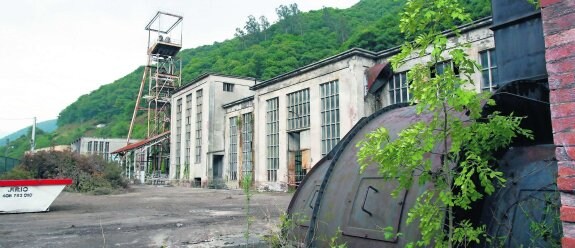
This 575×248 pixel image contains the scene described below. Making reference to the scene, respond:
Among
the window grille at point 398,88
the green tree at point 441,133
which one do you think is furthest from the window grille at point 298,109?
the green tree at point 441,133

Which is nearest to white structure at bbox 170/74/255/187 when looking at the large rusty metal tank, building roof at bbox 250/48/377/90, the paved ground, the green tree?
building roof at bbox 250/48/377/90

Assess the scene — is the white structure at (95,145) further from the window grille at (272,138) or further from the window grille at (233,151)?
the window grille at (272,138)

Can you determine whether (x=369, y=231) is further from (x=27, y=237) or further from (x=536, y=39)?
(x=27, y=237)

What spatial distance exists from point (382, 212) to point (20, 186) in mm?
12013

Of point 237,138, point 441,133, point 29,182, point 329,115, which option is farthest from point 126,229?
point 237,138

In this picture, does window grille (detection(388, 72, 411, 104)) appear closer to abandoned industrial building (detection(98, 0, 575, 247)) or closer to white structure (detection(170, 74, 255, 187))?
abandoned industrial building (detection(98, 0, 575, 247))

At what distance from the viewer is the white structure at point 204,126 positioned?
28922 millimetres

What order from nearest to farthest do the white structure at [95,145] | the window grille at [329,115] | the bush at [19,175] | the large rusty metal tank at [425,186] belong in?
the large rusty metal tank at [425,186], the window grille at [329,115], the bush at [19,175], the white structure at [95,145]

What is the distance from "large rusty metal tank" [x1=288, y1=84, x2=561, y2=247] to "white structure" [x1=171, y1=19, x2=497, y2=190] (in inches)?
328

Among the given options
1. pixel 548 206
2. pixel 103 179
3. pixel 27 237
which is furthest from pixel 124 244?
pixel 103 179

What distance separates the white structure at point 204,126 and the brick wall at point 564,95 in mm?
27595

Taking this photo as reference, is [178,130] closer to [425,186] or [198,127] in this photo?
[198,127]

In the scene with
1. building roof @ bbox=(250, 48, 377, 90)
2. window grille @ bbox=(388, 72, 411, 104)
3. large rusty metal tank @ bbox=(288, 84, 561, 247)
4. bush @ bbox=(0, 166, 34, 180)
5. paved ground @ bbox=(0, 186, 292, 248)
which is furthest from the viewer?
bush @ bbox=(0, 166, 34, 180)

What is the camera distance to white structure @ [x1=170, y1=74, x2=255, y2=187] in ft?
94.9
